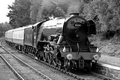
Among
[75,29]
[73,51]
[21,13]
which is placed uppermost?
[21,13]

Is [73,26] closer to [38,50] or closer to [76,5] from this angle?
[38,50]

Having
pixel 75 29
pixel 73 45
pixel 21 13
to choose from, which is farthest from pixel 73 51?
pixel 21 13

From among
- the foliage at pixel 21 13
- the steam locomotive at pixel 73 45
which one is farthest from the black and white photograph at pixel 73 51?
the foliage at pixel 21 13

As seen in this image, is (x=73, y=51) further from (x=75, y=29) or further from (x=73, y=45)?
(x=75, y=29)

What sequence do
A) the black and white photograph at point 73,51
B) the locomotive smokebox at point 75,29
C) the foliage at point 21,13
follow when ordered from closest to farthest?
the black and white photograph at point 73,51 → the locomotive smokebox at point 75,29 → the foliage at point 21,13

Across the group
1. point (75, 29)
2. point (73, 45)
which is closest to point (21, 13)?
point (75, 29)

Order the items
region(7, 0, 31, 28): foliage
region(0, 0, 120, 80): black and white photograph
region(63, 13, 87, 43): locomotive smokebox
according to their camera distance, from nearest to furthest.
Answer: region(0, 0, 120, 80): black and white photograph, region(63, 13, 87, 43): locomotive smokebox, region(7, 0, 31, 28): foliage

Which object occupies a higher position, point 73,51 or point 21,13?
point 21,13

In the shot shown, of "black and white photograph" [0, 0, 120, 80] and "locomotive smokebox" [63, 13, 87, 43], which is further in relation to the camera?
"locomotive smokebox" [63, 13, 87, 43]

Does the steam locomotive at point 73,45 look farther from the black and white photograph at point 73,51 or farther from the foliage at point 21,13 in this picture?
the foliage at point 21,13

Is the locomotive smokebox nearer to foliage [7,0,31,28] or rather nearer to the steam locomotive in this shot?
the steam locomotive

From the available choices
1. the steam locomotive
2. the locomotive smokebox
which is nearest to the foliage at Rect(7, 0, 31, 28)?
the steam locomotive

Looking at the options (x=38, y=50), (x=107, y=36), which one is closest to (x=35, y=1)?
(x=107, y=36)

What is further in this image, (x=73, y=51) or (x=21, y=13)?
(x=21, y=13)
